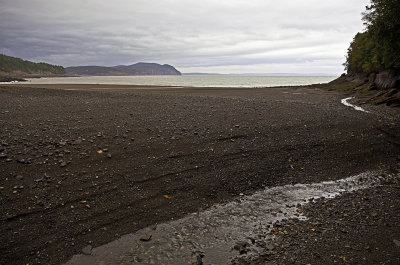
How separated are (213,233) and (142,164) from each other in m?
4.05

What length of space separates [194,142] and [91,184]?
481cm

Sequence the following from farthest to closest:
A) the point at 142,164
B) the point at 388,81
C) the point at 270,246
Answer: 1. the point at 388,81
2. the point at 142,164
3. the point at 270,246

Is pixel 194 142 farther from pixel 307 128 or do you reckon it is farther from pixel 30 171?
pixel 307 128

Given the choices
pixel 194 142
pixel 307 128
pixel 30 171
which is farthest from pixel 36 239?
pixel 307 128

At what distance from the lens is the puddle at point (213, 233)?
568cm

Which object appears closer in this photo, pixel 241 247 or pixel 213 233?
pixel 241 247

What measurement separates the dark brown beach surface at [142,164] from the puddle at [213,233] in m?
0.39

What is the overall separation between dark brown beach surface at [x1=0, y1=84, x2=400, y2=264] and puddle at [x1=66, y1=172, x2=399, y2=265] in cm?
39

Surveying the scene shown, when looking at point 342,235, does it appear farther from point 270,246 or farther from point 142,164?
point 142,164

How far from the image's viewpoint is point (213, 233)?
655 centimetres

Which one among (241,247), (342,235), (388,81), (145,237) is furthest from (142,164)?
(388,81)

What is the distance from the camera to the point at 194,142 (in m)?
11.6

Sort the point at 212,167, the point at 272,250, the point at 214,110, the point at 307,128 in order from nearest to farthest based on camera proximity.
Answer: the point at 272,250 → the point at 212,167 → the point at 307,128 → the point at 214,110

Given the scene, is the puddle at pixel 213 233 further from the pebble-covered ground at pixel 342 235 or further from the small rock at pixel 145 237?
the pebble-covered ground at pixel 342 235
